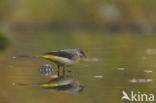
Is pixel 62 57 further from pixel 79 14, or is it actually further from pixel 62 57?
pixel 79 14

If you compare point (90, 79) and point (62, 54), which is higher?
point (62, 54)

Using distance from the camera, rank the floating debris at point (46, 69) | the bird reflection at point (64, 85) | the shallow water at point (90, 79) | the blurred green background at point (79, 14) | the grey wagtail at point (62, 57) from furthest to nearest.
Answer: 1. the blurred green background at point (79, 14)
2. the floating debris at point (46, 69)
3. the grey wagtail at point (62, 57)
4. the bird reflection at point (64, 85)
5. the shallow water at point (90, 79)

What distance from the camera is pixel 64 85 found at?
13.7m

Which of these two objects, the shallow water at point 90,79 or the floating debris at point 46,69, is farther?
the floating debris at point 46,69

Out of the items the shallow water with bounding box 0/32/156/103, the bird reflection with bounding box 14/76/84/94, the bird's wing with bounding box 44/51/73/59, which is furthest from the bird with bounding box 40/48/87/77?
the bird reflection with bounding box 14/76/84/94

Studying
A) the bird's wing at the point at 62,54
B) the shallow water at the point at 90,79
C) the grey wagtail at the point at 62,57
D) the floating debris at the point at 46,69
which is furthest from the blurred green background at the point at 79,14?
the bird's wing at the point at 62,54

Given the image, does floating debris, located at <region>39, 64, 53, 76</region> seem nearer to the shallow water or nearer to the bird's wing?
the shallow water

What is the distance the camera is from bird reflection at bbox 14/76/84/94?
13133mm

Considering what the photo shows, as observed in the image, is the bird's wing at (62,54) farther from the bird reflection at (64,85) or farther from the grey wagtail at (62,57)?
the bird reflection at (64,85)

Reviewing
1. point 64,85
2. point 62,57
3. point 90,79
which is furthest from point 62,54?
point 64,85

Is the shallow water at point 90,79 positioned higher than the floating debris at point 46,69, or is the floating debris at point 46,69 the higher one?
the floating debris at point 46,69

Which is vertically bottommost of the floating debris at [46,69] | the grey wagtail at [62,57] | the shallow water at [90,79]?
the shallow water at [90,79]

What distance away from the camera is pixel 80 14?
6244 cm

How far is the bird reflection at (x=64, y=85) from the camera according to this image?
13.1 metres
